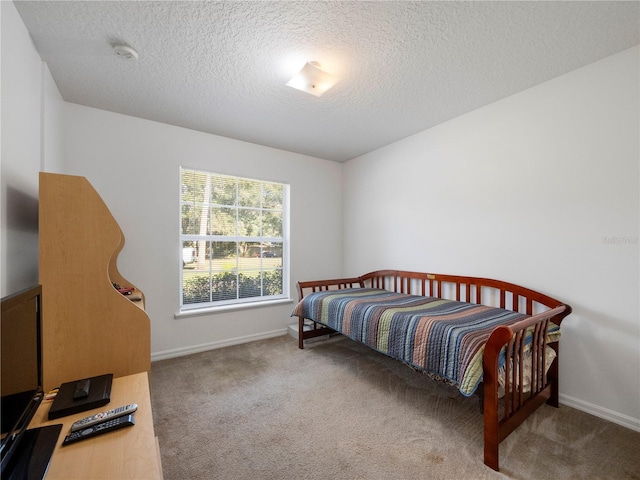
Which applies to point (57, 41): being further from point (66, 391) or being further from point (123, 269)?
point (66, 391)

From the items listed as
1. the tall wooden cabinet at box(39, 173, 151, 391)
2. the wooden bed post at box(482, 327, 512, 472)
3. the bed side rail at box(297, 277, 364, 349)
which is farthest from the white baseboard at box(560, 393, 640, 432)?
the tall wooden cabinet at box(39, 173, 151, 391)

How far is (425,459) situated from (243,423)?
110cm

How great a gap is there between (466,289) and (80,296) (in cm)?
282

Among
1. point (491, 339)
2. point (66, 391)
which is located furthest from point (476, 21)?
point (66, 391)

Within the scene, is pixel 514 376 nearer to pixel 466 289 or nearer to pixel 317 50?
pixel 466 289

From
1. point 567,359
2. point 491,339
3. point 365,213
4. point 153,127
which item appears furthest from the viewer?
point 365,213

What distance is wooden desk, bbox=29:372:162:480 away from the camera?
833mm

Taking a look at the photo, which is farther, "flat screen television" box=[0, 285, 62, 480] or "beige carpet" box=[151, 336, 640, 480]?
"beige carpet" box=[151, 336, 640, 480]

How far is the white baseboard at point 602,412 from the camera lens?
Answer: 5.76 ft

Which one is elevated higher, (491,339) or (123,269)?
(123,269)

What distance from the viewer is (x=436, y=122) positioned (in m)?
2.83

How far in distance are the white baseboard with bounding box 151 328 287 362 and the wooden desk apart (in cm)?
179

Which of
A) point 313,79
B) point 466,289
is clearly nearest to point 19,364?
point 313,79

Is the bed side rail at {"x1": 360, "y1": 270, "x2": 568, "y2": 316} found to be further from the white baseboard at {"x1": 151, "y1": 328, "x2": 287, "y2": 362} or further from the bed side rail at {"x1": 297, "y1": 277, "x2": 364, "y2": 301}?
the white baseboard at {"x1": 151, "y1": 328, "x2": 287, "y2": 362}
